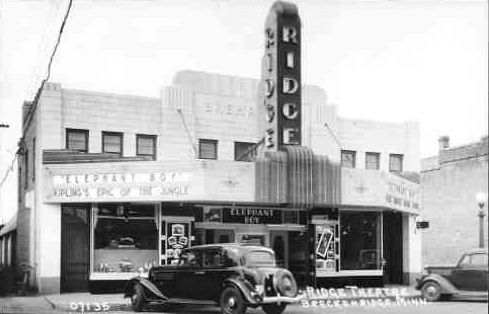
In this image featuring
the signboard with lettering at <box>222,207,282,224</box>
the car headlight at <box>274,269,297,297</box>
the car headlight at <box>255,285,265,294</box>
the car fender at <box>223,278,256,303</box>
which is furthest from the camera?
the signboard with lettering at <box>222,207,282,224</box>

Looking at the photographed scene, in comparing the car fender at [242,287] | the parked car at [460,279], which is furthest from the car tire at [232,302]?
the parked car at [460,279]

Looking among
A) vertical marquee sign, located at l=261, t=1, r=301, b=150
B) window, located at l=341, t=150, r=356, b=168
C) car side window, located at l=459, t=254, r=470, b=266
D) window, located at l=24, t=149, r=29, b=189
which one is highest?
vertical marquee sign, located at l=261, t=1, r=301, b=150

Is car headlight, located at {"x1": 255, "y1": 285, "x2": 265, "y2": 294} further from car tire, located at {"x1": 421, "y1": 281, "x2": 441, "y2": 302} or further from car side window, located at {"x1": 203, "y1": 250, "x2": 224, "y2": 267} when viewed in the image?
car tire, located at {"x1": 421, "y1": 281, "x2": 441, "y2": 302}

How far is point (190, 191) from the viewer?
73.6 ft

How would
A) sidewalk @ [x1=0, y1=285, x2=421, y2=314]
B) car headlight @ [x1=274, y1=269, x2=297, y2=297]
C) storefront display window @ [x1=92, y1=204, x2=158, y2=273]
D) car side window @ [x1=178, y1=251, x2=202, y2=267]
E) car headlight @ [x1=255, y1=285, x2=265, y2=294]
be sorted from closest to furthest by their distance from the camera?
1. car headlight @ [x1=255, y1=285, x2=265, y2=294]
2. car headlight @ [x1=274, y1=269, x2=297, y2=297]
3. car side window @ [x1=178, y1=251, x2=202, y2=267]
4. sidewalk @ [x1=0, y1=285, x2=421, y2=314]
5. storefront display window @ [x1=92, y1=204, x2=158, y2=273]

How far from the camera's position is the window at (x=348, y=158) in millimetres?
30078

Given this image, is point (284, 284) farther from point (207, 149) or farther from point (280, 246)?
point (207, 149)

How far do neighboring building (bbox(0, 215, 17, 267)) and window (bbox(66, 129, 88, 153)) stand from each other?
8.72 meters

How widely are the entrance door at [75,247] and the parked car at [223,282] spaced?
508 centimetres

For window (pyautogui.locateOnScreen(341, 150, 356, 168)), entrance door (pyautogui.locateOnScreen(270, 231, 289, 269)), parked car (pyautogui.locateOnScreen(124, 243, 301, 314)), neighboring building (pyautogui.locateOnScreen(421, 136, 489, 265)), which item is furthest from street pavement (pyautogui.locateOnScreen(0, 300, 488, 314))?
neighboring building (pyautogui.locateOnScreen(421, 136, 489, 265))

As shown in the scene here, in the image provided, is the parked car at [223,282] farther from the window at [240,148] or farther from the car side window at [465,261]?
the window at [240,148]

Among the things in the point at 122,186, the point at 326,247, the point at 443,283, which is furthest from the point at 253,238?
the point at 443,283

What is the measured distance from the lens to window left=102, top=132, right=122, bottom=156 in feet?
84.2

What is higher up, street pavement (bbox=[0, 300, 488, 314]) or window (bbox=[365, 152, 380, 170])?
window (bbox=[365, 152, 380, 170])
